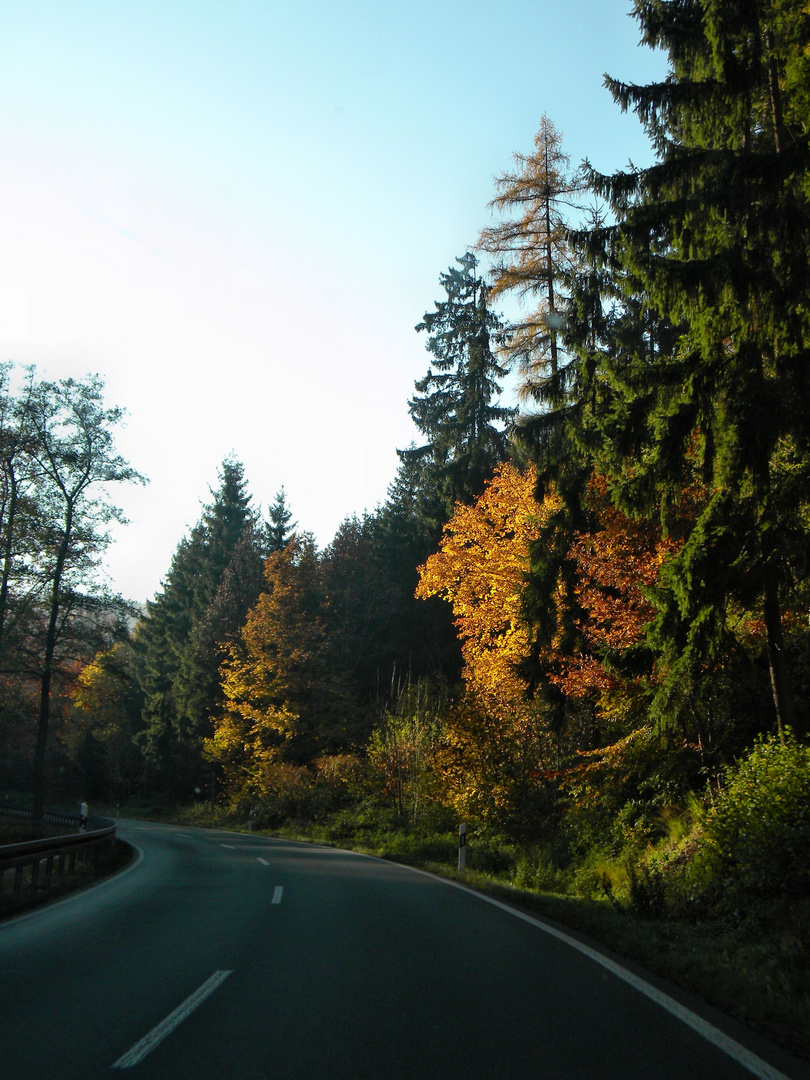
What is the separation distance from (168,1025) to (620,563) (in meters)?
11.8

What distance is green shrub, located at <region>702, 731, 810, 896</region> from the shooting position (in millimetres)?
8924

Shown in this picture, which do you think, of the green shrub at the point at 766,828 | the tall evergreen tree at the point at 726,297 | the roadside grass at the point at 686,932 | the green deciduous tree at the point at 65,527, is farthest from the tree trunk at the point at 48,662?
the green shrub at the point at 766,828

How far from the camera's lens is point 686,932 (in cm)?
856

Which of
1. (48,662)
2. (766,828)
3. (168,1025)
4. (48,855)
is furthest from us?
(48,662)

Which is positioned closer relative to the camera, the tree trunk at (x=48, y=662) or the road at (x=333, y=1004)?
the road at (x=333, y=1004)

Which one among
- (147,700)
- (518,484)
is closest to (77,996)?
(518,484)

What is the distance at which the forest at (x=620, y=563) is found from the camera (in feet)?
35.0

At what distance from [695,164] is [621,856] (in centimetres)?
1145

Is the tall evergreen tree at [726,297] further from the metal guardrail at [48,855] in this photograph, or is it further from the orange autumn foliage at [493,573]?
the metal guardrail at [48,855]

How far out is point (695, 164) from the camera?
1184 centimetres

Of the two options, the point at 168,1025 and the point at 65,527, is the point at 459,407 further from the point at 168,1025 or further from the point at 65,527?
the point at 168,1025

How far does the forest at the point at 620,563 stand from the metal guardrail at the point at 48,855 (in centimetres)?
837

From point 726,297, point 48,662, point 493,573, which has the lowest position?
point 48,662

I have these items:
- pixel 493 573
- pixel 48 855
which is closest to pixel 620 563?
pixel 493 573
